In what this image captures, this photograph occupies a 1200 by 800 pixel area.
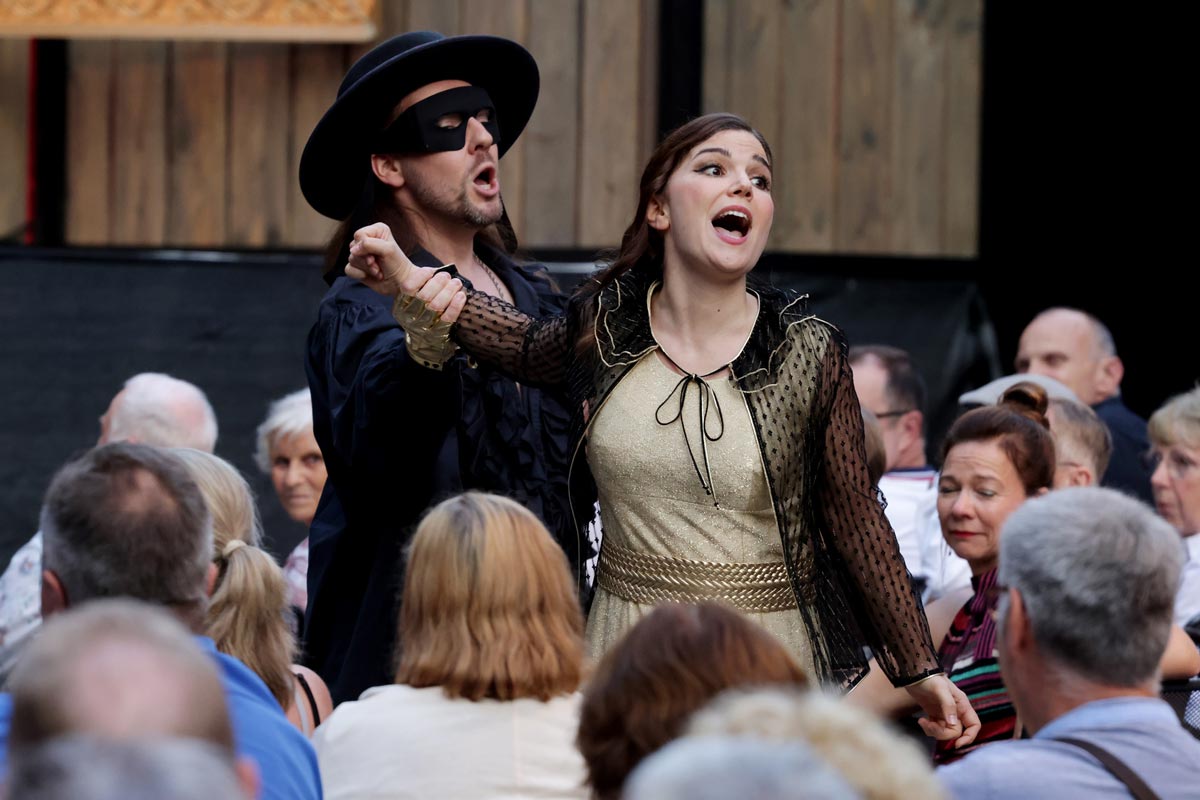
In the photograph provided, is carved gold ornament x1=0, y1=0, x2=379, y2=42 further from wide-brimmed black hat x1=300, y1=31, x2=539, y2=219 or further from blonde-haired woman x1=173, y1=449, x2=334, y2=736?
blonde-haired woman x1=173, y1=449, x2=334, y2=736

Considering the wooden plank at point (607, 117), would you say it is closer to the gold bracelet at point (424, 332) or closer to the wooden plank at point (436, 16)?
the wooden plank at point (436, 16)

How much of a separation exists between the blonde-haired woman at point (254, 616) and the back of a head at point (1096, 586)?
1516 mm

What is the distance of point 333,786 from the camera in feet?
9.70

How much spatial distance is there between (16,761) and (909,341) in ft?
Answer: 18.6

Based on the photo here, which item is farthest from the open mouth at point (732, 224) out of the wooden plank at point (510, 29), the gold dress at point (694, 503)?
the wooden plank at point (510, 29)

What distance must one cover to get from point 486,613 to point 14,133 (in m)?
4.81

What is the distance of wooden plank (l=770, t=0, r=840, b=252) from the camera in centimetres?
705

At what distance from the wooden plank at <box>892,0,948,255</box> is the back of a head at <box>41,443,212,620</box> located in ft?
16.2

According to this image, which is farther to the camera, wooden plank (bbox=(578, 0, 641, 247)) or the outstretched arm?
wooden plank (bbox=(578, 0, 641, 247))

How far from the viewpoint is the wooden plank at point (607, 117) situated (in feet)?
22.7

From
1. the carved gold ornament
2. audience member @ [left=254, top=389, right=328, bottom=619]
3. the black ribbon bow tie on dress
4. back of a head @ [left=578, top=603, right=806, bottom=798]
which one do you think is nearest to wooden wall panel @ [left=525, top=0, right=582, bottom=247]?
the carved gold ornament

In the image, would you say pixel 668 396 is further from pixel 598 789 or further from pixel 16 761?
pixel 16 761

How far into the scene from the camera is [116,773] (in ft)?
4.47

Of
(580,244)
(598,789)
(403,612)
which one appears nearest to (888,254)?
(580,244)
